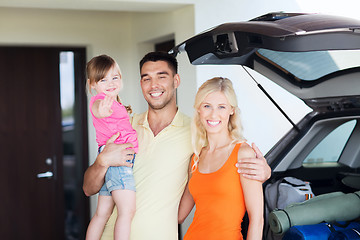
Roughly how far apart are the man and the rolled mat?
0.52 meters

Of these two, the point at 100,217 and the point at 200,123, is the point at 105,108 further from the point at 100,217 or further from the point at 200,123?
the point at 100,217

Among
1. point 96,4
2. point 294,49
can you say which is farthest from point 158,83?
point 96,4

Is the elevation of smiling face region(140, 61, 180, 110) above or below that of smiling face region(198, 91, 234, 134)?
above

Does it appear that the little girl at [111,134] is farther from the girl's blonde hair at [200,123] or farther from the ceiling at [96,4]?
the ceiling at [96,4]

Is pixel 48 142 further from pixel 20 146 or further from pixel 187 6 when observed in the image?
pixel 187 6

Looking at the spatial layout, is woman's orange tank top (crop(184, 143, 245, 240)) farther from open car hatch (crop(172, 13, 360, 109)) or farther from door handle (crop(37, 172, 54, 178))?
door handle (crop(37, 172, 54, 178))

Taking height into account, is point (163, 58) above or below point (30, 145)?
above

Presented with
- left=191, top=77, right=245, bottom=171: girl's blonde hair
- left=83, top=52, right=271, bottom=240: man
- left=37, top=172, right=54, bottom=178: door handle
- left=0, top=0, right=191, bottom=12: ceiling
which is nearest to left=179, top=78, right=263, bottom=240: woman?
left=191, top=77, right=245, bottom=171: girl's blonde hair

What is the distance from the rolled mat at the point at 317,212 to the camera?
8.59ft

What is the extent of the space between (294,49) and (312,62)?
0.90 meters

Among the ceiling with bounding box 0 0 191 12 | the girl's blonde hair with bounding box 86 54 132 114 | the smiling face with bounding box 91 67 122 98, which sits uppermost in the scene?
the ceiling with bounding box 0 0 191 12

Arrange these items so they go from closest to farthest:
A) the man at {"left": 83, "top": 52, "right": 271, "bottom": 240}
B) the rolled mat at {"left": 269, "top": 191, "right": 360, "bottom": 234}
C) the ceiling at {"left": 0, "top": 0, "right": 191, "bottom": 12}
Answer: the rolled mat at {"left": 269, "top": 191, "right": 360, "bottom": 234}
the man at {"left": 83, "top": 52, "right": 271, "bottom": 240}
the ceiling at {"left": 0, "top": 0, "right": 191, "bottom": 12}

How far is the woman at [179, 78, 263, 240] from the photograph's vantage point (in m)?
2.38

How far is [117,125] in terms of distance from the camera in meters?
2.79
